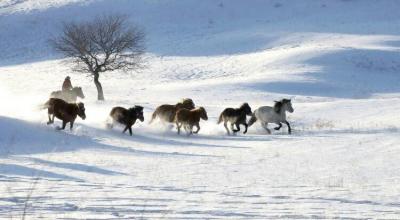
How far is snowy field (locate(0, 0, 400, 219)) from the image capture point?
30.6ft

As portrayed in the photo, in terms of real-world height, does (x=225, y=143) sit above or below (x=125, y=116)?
below

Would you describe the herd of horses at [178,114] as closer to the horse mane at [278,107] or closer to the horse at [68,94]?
the horse mane at [278,107]

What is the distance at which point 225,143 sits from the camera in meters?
20.5

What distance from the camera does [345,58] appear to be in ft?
184

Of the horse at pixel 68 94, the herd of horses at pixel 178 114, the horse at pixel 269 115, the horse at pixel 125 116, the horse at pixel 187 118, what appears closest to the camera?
the herd of horses at pixel 178 114


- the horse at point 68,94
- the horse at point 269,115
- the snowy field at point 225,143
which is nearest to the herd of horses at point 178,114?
the horse at point 269,115

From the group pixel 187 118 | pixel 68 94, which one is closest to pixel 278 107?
pixel 187 118

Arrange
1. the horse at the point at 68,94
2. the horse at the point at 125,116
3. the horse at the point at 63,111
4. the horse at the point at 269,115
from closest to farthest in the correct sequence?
the horse at the point at 63,111
the horse at the point at 125,116
the horse at the point at 269,115
the horse at the point at 68,94

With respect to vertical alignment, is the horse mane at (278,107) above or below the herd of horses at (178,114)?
above

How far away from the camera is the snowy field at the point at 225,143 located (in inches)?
367

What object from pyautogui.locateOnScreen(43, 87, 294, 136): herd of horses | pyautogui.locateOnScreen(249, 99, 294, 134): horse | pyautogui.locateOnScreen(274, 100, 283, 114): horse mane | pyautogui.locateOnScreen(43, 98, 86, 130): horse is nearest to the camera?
pyautogui.locateOnScreen(43, 98, 86, 130): horse

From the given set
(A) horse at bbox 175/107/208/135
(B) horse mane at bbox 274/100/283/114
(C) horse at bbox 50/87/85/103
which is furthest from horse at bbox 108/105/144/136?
(C) horse at bbox 50/87/85/103

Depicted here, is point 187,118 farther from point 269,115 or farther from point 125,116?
point 269,115

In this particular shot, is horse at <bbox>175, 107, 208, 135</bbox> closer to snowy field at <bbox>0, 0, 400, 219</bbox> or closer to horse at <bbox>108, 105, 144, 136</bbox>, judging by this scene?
snowy field at <bbox>0, 0, 400, 219</bbox>
